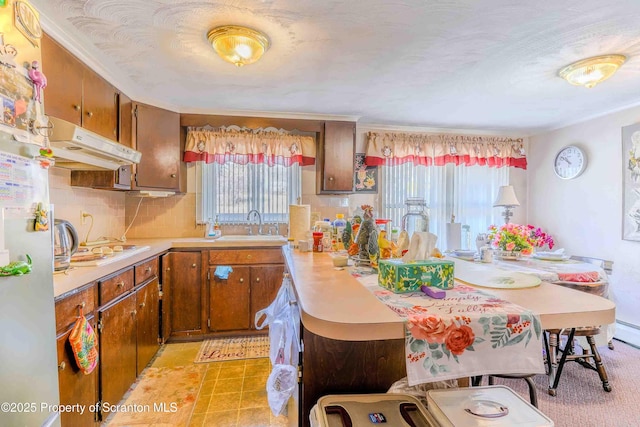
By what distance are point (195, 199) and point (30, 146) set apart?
2.50 m

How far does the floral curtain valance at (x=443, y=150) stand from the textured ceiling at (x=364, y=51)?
60cm

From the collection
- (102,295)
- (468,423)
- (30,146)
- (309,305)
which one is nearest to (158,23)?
(30,146)

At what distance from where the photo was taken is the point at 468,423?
82 cm

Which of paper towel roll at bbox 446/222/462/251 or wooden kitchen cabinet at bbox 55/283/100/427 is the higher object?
paper towel roll at bbox 446/222/462/251

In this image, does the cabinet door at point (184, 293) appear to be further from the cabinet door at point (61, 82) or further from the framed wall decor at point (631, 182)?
the framed wall decor at point (631, 182)

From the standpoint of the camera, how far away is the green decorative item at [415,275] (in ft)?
3.52

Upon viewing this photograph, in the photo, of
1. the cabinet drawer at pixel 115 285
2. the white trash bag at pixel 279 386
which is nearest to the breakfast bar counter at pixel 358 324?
the white trash bag at pixel 279 386

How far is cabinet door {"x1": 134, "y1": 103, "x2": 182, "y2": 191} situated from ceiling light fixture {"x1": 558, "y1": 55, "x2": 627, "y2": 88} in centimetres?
333

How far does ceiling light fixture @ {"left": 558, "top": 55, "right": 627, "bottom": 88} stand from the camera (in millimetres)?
2064

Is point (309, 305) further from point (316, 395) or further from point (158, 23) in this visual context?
point (158, 23)

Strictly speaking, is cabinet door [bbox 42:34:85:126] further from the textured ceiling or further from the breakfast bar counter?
the breakfast bar counter

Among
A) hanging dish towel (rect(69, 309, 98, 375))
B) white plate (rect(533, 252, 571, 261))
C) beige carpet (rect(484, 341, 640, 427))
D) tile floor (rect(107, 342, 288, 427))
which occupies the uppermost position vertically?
white plate (rect(533, 252, 571, 261))

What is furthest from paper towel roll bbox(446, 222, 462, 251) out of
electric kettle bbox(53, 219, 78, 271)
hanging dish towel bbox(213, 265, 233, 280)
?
electric kettle bbox(53, 219, 78, 271)

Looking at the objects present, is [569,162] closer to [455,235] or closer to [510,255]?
[455,235]
